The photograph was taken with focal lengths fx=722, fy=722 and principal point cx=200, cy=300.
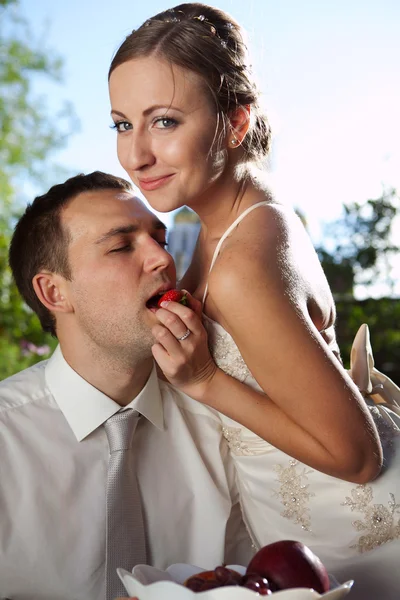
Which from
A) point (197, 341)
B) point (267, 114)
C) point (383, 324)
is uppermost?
point (267, 114)

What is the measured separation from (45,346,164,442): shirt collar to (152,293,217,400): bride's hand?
0.39 metres

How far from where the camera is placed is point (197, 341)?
2.17 metres

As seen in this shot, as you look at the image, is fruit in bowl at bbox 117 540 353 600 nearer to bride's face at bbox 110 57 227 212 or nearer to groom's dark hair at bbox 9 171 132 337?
bride's face at bbox 110 57 227 212

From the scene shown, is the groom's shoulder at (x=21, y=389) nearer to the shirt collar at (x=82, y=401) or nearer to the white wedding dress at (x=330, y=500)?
the shirt collar at (x=82, y=401)

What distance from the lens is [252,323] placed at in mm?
1927

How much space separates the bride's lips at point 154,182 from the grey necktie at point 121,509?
795 millimetres

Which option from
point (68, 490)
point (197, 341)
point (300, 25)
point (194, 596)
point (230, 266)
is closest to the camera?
point (194, 596)

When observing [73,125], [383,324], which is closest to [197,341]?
[383,324]

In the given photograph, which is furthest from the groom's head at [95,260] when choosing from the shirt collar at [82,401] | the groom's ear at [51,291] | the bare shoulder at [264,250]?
the bare shoulder at [264,250]

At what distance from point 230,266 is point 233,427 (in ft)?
2.43

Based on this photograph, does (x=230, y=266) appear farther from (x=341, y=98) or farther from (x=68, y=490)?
(x=341, y=98)

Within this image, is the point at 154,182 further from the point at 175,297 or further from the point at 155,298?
the point at 155,298

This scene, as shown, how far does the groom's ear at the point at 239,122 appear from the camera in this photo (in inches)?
91.3

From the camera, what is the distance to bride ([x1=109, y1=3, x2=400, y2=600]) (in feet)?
6.38
